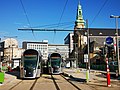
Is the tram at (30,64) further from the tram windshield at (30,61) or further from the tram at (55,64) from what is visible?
the tram at (55,64)

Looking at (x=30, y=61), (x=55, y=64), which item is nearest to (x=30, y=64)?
(x=30, y=61)

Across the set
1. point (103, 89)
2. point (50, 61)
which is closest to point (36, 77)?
point (50, 61)

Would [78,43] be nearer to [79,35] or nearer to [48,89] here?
[79,35]

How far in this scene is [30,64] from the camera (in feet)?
90.3

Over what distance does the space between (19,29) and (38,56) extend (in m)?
4.56

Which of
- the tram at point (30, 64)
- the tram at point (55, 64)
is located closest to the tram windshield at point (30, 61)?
the tram at point (30, 64)

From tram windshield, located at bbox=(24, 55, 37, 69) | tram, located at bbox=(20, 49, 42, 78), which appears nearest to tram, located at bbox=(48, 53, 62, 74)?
tram, located at bbox=(20, 49, 42, 78)

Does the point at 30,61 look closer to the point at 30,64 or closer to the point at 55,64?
the point at 30,64

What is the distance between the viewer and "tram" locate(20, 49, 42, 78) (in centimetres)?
2714

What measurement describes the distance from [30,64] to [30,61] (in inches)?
16.2

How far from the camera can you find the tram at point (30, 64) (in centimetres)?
2714

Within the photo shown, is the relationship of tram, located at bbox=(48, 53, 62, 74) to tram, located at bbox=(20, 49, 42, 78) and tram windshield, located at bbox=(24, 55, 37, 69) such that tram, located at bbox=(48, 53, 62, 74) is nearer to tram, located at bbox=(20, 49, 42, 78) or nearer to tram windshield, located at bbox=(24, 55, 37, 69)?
tram, located at bbox=(20, 49, 42, 78)

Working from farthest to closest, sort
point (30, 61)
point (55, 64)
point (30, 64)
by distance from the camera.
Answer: point (55, 64) < point (30, 61) < point (30, 64)

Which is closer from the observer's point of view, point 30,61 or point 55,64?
point 30,61
